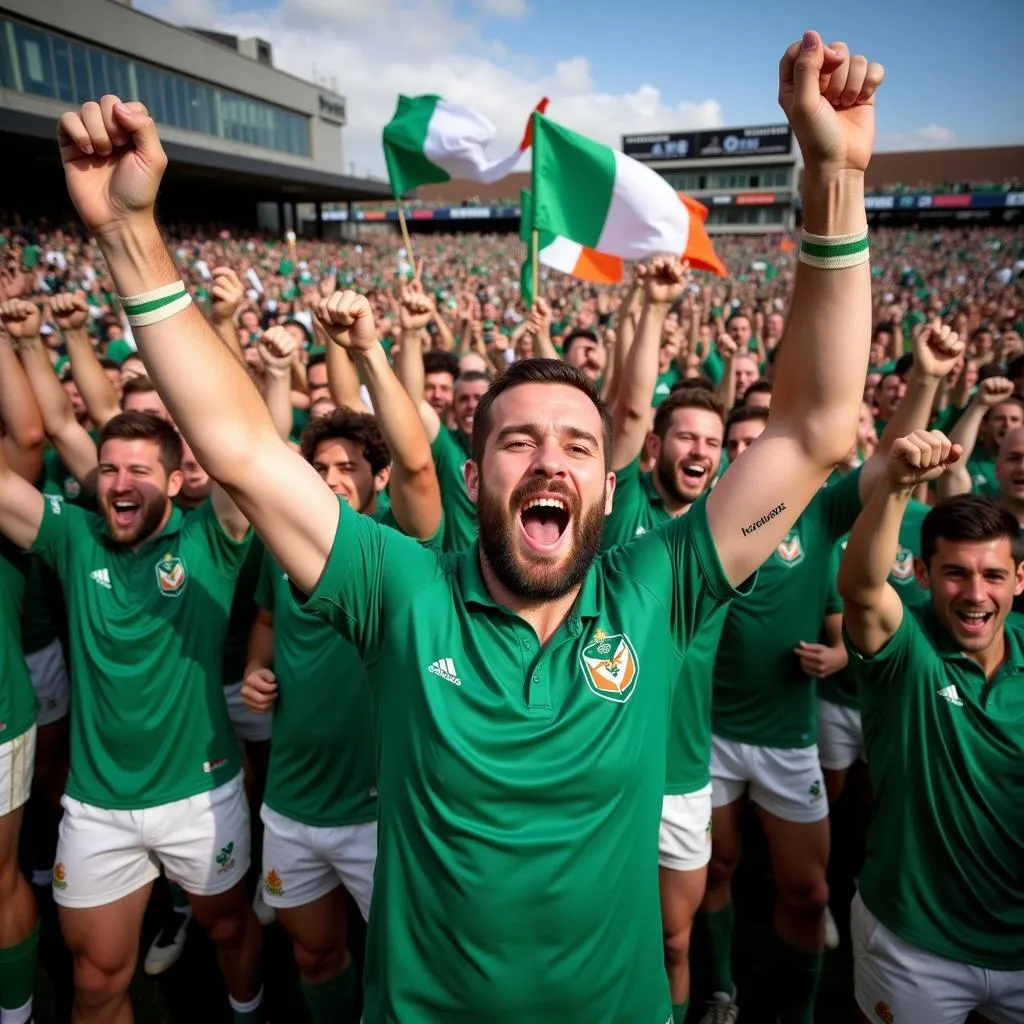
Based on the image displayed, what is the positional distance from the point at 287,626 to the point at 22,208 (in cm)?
3322

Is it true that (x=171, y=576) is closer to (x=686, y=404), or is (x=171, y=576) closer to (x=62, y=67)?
(x=686, y=404)

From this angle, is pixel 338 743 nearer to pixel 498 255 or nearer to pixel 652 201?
pixel 652 201

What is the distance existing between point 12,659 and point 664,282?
10.6 ft

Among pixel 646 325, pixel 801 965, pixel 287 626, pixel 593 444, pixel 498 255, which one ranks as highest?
→ pixel 498 255

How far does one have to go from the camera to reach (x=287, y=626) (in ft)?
9.27

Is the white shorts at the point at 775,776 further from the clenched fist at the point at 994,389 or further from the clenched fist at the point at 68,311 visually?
the clenched fist at the point at 68,311

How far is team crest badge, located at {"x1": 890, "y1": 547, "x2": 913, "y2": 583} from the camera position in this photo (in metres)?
3.73

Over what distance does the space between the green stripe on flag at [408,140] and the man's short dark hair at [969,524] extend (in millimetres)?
6004

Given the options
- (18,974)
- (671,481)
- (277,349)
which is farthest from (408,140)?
(18,974)

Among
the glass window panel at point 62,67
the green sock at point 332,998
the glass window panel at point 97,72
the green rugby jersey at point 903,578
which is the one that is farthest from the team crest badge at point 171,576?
the glass window panel at point 97,72

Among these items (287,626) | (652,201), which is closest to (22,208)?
(652,201)

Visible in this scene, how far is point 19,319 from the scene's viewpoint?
3537 millimetres

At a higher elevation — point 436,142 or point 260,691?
point 436,142

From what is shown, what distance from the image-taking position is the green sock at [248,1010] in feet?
9.67
